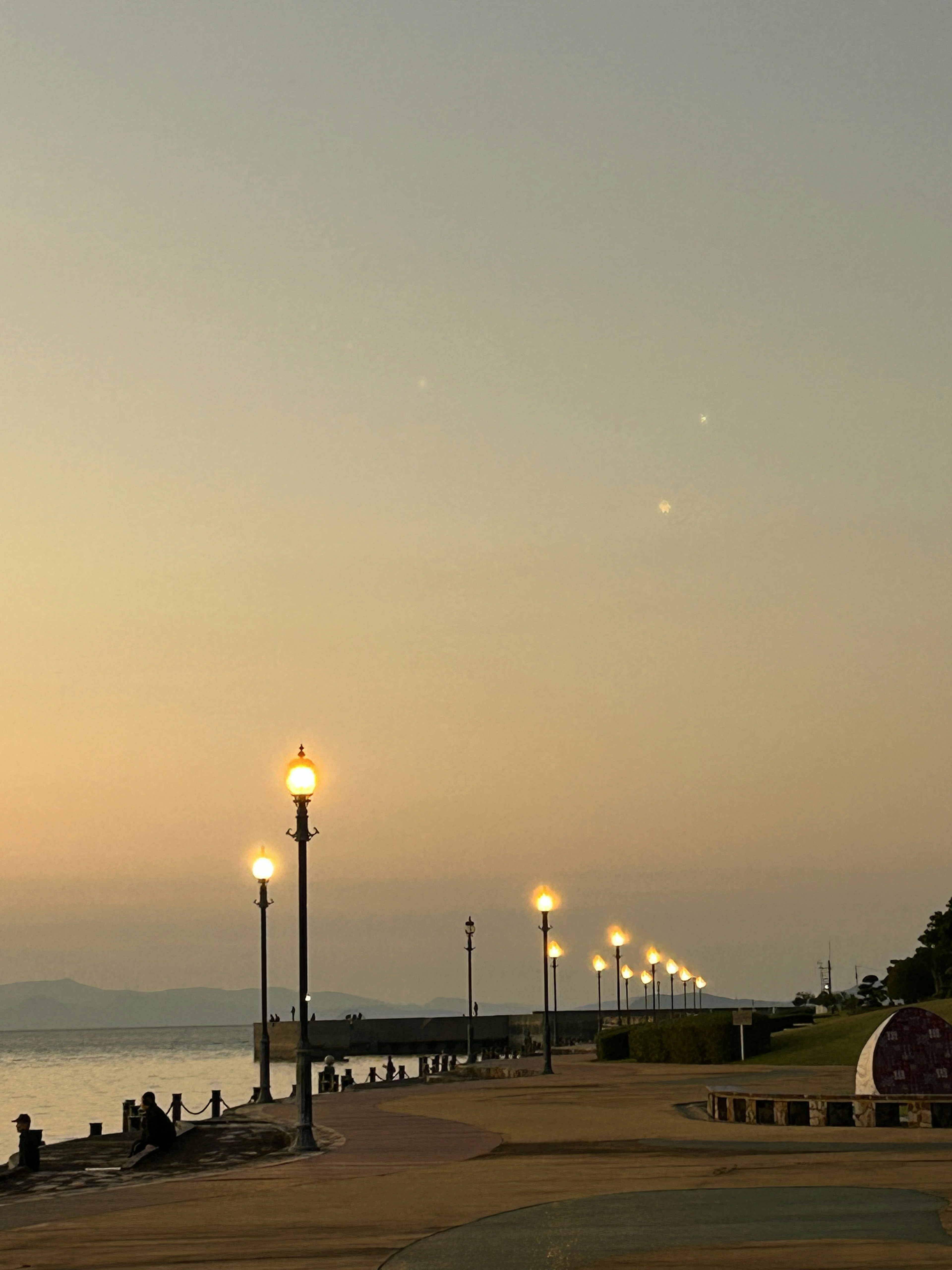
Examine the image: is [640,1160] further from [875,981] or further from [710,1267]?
[875,981]

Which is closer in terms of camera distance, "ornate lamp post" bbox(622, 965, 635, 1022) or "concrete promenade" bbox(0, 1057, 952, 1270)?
"concrete promenade" bbox(0, 1057, 952, 1270)

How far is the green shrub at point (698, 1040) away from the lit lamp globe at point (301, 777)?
101 ft

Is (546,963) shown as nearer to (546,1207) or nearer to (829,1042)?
(829,1042)

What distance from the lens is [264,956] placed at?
43156 mm

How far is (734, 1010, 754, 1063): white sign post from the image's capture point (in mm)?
51188

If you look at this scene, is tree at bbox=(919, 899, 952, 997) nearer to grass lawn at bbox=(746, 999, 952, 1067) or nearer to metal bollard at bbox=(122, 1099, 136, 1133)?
grass lawn at bbox=(746, 999, 952, 1067)

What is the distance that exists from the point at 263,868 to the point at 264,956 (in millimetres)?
5127

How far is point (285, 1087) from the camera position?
112m

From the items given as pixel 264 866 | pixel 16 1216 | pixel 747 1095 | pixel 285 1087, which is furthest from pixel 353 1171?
pixel 285 1087

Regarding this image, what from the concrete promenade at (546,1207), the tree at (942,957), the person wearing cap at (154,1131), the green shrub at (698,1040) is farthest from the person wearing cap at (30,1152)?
the tree at (942,957)

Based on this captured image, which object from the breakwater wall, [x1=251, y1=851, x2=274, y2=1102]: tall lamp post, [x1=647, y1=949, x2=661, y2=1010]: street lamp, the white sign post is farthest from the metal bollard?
the breakwater wall

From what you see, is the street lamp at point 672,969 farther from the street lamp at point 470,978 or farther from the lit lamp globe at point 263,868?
the lit lamp globe at point 263,868

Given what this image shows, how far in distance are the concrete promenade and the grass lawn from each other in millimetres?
23675

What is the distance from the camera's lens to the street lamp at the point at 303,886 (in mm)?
26047
